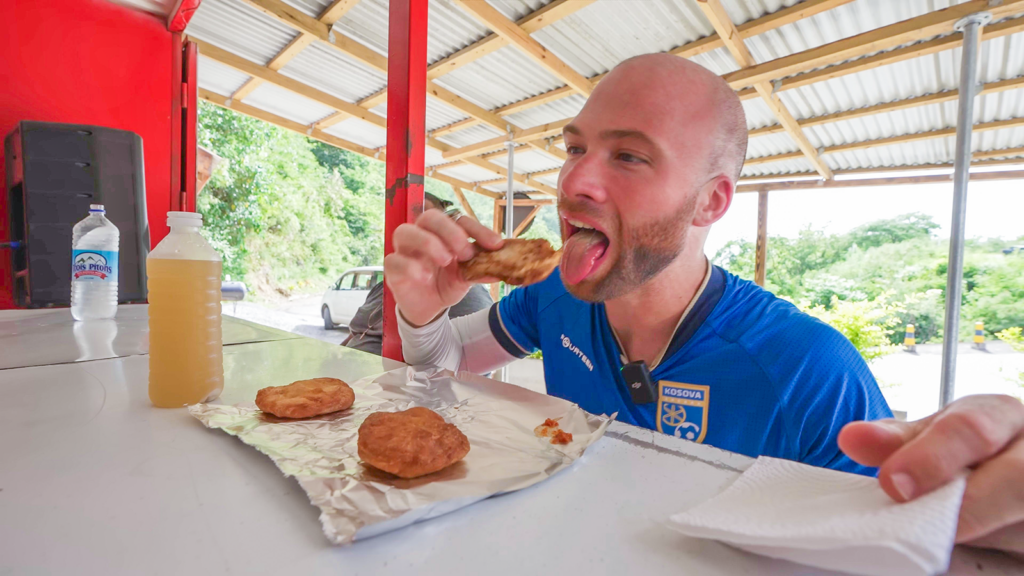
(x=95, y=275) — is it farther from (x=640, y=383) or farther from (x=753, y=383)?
(x=753, y=383)

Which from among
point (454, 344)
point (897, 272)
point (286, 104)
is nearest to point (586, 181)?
point (454, 344)

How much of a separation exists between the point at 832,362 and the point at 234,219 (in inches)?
717

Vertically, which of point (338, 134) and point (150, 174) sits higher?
point (338, 134)

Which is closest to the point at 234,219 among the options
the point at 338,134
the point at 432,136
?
the point at 338,134

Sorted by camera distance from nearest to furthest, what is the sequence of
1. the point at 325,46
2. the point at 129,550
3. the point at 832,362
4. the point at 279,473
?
the point at 129,550 < the point at 279,473 < the point at 832,362 < the point at 325,46

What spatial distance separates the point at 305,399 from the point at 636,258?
3.09 ft

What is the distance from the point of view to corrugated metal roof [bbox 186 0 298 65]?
14.3 feet

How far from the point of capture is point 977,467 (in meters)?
0.50

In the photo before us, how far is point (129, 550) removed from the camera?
487 mm

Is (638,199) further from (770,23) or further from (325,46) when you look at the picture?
(325,46)

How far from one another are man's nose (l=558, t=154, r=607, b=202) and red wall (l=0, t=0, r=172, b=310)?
2.74 meters

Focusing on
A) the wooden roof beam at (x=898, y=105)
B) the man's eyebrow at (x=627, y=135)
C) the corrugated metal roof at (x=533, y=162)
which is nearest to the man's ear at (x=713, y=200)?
the man's eyebrow at (x=627, y=135)

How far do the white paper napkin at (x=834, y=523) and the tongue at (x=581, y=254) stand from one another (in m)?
0.77

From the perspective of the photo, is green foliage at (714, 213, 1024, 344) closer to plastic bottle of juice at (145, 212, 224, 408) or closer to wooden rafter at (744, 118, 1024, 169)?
wooden rafter at (744, 118, 1024, 169)
